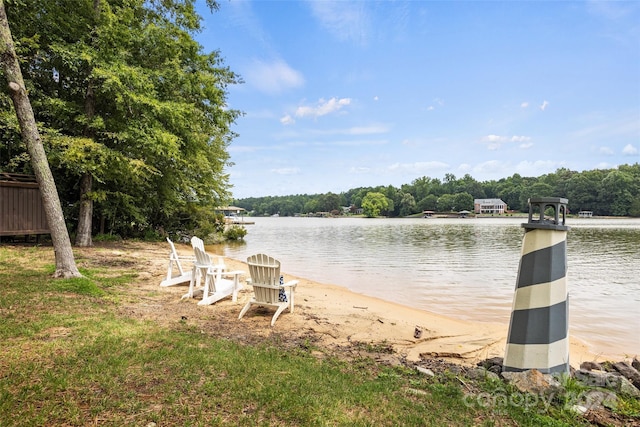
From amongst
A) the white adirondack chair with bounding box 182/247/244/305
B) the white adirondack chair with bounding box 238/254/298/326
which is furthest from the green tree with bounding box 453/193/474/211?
the white adirondack chair with bounding box 238/254/298/326

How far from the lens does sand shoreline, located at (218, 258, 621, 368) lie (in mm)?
4590

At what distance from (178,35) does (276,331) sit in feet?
35.3

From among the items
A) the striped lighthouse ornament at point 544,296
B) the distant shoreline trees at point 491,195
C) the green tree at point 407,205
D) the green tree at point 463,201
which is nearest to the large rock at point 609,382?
the striped lighthouse ornament at point 544,296

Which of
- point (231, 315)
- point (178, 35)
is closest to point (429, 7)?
point (178, 35)

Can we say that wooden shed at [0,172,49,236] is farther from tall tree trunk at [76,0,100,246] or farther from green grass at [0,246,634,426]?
green grass at [0,246,634,426]

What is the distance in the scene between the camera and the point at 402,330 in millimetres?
5516

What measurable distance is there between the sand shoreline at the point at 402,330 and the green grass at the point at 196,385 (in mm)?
1083

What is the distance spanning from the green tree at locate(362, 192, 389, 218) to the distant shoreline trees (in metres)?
0.73

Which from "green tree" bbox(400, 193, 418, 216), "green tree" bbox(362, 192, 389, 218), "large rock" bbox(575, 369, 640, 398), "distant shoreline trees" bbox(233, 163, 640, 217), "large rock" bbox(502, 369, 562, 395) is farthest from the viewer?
"green tree" bbox(400, 193, 418, 216)


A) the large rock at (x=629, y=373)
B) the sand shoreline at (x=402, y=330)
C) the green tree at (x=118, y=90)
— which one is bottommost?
the sand shoreline at (x=402, y=330)

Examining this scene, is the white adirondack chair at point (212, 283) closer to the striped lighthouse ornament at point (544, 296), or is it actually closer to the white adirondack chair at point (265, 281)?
the white adirondack chair at point (265, 281)

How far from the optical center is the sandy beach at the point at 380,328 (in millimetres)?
4598

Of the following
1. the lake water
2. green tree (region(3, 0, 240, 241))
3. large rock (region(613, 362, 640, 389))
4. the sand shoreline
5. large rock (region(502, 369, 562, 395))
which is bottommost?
the lake water

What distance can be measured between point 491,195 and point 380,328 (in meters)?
126
